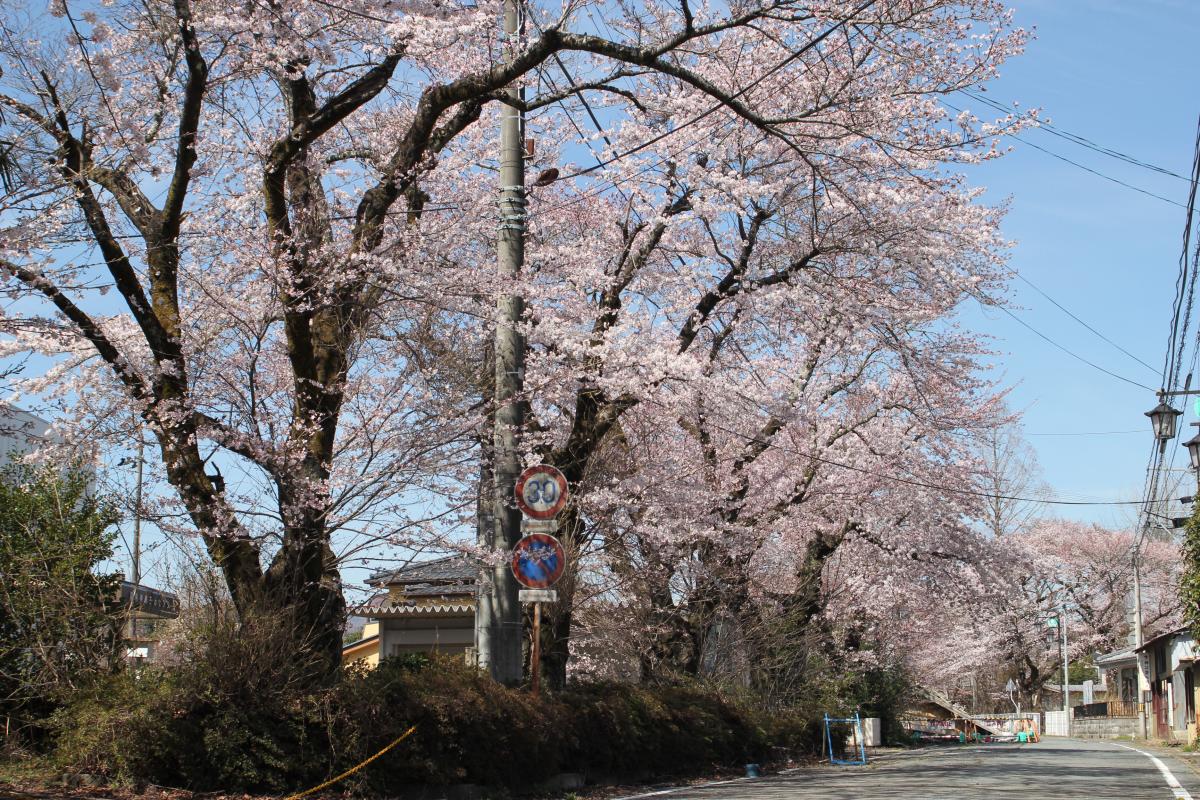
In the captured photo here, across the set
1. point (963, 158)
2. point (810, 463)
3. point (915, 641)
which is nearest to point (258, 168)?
point (963, 158)

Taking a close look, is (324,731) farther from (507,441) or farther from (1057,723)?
(1057,723)

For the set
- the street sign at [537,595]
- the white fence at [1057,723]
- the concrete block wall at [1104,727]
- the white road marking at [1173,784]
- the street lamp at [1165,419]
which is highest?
the street lamp at [1165,419]

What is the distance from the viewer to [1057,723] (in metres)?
56.9

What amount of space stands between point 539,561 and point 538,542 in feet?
0.61

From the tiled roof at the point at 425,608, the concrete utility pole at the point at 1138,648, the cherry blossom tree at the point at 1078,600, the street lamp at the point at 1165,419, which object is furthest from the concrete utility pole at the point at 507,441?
the cherry blossom tree at the point at 1078,600

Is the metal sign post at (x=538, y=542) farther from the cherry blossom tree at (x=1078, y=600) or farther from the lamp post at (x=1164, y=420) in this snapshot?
the cherry blossom tree at (x=1078, y=600)

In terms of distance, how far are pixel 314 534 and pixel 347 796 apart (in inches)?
94.6

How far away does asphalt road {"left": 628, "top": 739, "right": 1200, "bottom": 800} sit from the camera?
35.4 feet

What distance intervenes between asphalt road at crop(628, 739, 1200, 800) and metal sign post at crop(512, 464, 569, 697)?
234 centimetres

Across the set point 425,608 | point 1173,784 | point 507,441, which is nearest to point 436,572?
point 425,608

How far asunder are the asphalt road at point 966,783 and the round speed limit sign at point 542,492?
3.06 metres

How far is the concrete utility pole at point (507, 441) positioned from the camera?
11.5 meters

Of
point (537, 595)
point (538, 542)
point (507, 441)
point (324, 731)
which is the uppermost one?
point (507, 441)

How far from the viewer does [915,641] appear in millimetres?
32062
